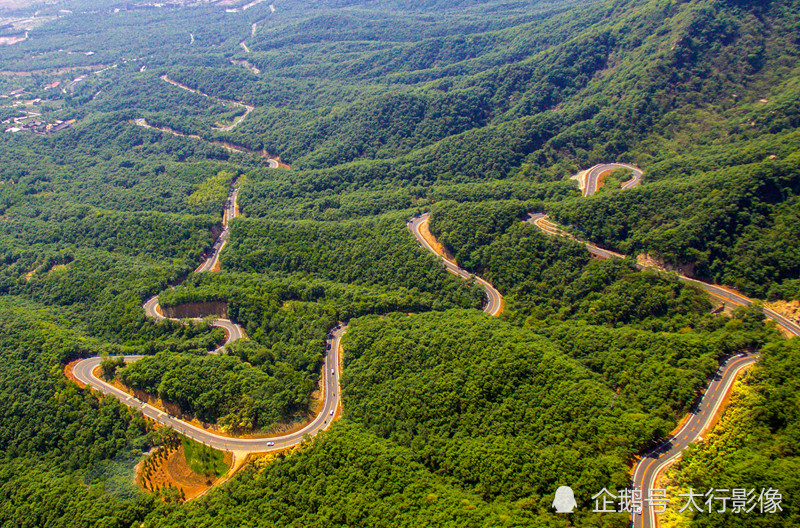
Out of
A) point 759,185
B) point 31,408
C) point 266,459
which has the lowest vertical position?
point 266,459

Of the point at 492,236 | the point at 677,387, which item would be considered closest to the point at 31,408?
the point at 492,236

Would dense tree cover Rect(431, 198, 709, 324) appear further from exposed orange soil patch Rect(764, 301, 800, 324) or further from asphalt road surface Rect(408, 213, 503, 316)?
exposed orange soil patch Rect(764, 301, 800, 324)

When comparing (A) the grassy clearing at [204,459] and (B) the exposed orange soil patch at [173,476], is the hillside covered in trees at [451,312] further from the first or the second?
(A) the grassy clearing at [204,459]

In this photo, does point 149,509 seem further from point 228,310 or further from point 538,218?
point 538,218

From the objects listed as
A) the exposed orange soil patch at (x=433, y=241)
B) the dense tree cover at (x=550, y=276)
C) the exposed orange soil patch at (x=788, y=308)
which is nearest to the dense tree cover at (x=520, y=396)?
the dense tree cover at (x=550, y=276)

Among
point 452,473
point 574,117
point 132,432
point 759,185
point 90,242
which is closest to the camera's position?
point 452,473

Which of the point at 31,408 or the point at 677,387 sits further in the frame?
the point at 31,408

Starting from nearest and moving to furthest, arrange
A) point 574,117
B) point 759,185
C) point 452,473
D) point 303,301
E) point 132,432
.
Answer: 1. point 452,473
2. point 132,432
3. point 759,185
4. point 303,301
5. point 574,117

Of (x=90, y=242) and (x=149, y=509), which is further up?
(x=90, y=242)
